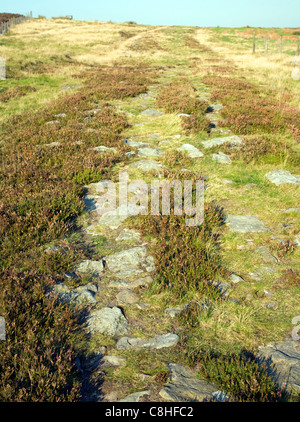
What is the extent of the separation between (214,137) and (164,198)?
16.0ft

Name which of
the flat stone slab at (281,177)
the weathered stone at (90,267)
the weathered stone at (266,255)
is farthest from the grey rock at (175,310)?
the flat stone slab at (281,177)

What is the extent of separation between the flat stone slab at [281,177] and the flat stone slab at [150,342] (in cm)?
503

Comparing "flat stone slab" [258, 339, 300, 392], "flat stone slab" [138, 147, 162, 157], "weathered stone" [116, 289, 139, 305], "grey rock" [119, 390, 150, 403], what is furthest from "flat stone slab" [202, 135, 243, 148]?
"grey rock" [119, 390, 150, 403]

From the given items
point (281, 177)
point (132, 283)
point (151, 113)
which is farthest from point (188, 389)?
point (151, 113)

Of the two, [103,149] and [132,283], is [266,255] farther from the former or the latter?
[103,149]

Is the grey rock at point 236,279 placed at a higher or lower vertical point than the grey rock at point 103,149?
lower

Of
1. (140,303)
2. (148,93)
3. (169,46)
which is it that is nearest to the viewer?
(140,303)

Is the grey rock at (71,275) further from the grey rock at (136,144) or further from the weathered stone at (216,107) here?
the weathered stone at (216,107)

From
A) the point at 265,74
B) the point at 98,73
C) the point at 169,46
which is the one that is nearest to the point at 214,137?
the point at 98,73

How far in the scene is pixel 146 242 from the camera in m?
5.19

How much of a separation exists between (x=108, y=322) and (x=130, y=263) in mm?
1183

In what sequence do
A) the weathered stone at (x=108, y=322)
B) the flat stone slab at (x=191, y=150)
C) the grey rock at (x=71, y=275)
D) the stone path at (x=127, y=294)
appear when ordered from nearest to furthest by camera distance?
the stone path at (x=127, y=294)
the weathered stone at (x=108, y=322)
the grey rock at (x=71, y=275)
the flat stone slab at (x=191, y=150)

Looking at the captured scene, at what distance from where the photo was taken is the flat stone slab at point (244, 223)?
18.0 feet

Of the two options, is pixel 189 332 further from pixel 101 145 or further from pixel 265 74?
pixel 265 74
